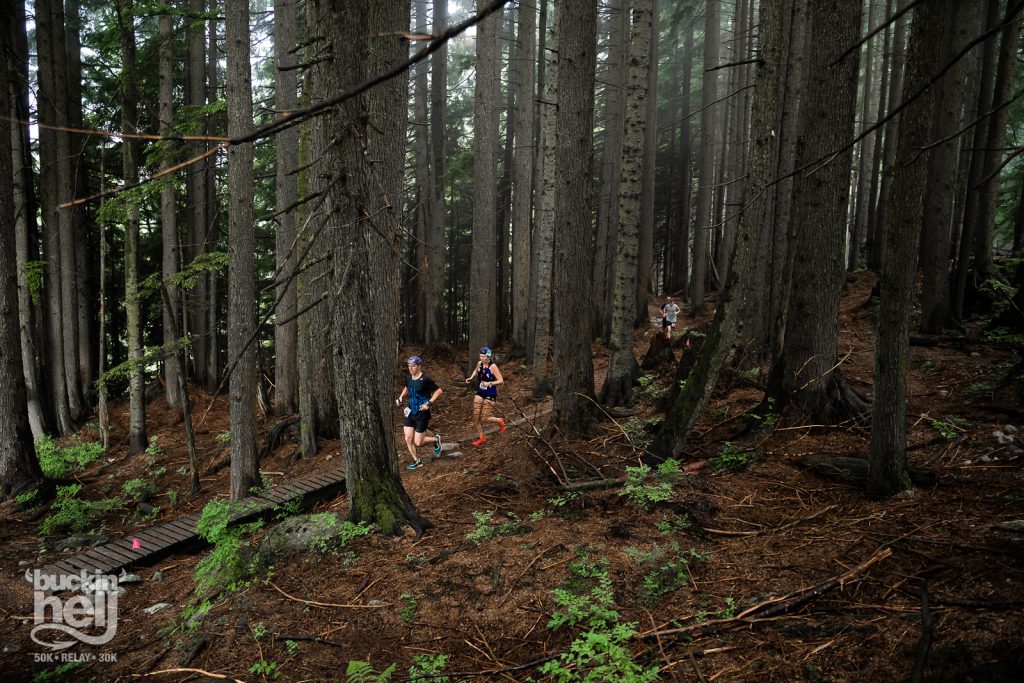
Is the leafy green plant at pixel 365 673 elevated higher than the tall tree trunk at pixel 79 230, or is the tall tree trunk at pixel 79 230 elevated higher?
the tall tree trunk at pixel 79 230

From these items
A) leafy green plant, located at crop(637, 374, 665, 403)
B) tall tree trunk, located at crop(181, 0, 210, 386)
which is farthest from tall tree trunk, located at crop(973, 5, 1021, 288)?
tall tree trunk, located at crop(181, 0, 210, 386)

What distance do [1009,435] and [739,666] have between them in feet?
14.6

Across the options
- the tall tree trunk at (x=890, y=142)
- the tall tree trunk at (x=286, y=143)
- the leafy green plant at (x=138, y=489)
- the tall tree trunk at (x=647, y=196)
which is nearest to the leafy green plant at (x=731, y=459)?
the tall tree trunk at (x=286, y=143)

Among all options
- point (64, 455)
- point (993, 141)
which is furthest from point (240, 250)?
point (993, 141)

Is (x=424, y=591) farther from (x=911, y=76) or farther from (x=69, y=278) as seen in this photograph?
(x=69, y=278)

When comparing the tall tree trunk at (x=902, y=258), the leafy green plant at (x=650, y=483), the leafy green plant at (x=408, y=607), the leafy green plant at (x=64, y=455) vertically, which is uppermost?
the tall tree trunk at (x=902, y=258)

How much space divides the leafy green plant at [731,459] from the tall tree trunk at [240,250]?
6.19 metres

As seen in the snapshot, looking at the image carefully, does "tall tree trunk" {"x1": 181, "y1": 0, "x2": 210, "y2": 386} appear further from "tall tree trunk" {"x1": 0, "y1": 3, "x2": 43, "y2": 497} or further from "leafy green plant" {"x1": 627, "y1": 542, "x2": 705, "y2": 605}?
"leafy green plant" {"x1": 627, "y1": 542, "x2": 705, "y2": 605}

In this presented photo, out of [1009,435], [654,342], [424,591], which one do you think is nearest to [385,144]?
[424,591]

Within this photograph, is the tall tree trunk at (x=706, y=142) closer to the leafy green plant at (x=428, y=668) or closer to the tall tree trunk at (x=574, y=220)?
Answer: the tall tree trunk at (x=574, y=220)

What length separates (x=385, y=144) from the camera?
5555mm

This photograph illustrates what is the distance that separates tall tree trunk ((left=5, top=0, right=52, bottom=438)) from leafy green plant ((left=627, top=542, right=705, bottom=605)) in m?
12.6

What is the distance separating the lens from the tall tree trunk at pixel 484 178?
581 inches

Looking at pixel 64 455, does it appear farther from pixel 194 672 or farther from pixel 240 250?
pixel 194 672
